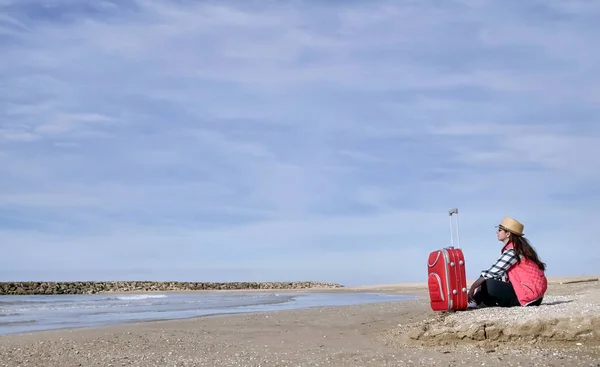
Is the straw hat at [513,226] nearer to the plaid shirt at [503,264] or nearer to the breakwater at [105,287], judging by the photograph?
the plaid shirt at [503,264]

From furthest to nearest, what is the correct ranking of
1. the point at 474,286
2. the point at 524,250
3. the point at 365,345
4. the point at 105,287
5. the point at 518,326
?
the point at 105,287 < the point at 474,286 < the point at 524,250 < the point at 365,345 < the point at 518,326

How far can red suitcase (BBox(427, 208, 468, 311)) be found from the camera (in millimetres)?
10703

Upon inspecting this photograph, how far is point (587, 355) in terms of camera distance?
8.23 m

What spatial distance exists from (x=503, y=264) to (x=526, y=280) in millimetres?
461

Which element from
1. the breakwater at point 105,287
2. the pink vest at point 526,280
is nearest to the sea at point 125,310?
the pink vest at point 526,280

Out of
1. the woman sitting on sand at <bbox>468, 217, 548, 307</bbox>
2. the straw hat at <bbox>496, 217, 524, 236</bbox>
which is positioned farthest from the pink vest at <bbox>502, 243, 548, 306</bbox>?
the straw hat at <bbox>496, 217, 524, 236</bbox>

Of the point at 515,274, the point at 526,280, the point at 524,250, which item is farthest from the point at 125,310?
the point at 524,250

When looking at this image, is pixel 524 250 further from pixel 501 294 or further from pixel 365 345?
pixel 365 345

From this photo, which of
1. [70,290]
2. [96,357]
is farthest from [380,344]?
[70,290]

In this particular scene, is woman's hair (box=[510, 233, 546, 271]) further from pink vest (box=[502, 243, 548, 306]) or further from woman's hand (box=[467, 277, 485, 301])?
woman's hand (box=[467, 277, 485, 301])

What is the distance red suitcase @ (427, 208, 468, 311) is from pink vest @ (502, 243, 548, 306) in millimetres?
850

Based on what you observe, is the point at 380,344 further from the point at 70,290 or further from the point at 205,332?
the point at 70,290

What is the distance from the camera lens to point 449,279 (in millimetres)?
10695

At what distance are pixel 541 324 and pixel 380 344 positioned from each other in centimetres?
253
